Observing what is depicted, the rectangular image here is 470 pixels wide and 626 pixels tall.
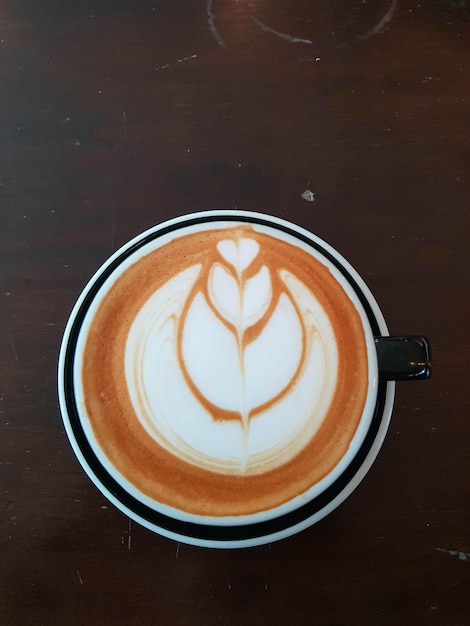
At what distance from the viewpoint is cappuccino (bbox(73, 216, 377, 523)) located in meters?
0.52

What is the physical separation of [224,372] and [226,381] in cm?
1

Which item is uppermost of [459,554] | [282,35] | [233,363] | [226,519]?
[282,35]

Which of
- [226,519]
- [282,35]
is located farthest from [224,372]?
[282,35]

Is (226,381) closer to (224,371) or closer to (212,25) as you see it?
(224,371)

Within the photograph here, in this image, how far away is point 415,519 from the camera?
0.62 meters

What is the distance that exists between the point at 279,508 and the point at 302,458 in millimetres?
56

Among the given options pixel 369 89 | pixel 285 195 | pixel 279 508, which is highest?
pixel 369 89

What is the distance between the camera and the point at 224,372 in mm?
547

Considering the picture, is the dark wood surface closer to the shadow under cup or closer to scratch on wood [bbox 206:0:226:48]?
scratch on wood [bbox 206:0:226:48]

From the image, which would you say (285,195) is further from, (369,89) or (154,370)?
(154,370)

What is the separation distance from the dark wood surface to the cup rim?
0.08 meters

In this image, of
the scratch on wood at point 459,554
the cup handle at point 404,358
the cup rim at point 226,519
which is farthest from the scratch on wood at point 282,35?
the scratch on wood at point 459,554

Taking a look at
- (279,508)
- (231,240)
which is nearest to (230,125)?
(231,240)

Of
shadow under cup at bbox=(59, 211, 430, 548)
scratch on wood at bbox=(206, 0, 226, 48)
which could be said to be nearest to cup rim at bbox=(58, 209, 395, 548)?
shadow under cup at bbox=(59, 211, 430, 548)
